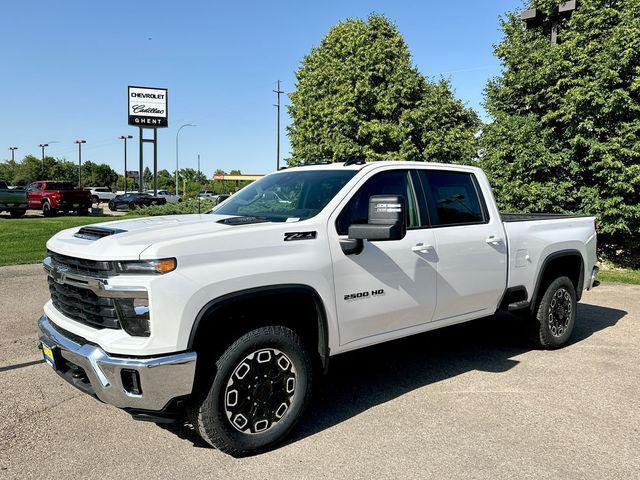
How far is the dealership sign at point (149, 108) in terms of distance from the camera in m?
44.9

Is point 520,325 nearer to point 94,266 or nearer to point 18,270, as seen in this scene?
point 94,266

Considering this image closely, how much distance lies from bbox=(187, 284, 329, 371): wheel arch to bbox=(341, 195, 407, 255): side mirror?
513 millimetres

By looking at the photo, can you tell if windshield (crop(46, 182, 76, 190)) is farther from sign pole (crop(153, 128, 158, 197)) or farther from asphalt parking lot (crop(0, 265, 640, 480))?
asphalt parking lot (crop(0, 265, 640, 480))

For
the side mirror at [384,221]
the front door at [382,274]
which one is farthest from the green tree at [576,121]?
the side mirror at [384,221]

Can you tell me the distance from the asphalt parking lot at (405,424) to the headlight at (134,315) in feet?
2.91

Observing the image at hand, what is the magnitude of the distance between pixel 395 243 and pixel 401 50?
20.1 meters

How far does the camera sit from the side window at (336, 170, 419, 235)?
3873mm

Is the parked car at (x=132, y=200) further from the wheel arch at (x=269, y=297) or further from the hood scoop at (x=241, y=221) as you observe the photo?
the wheel arch at (x=269, y=297)

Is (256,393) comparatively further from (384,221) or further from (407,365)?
(407,365)

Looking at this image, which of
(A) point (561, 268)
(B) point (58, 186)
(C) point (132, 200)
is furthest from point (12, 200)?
(A) point (561, 268)

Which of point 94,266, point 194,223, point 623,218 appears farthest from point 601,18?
point 94,266

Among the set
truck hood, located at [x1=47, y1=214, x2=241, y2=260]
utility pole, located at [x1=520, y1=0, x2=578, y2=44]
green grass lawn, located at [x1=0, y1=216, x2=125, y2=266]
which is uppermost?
utility pole, located at [x1=520, y1=0, x2=578, y2=44]

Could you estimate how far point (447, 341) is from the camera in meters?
6.16

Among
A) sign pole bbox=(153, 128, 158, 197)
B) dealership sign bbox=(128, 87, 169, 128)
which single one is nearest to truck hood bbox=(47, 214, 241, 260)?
sign pole bbox=(153, 128, 158, 197)
